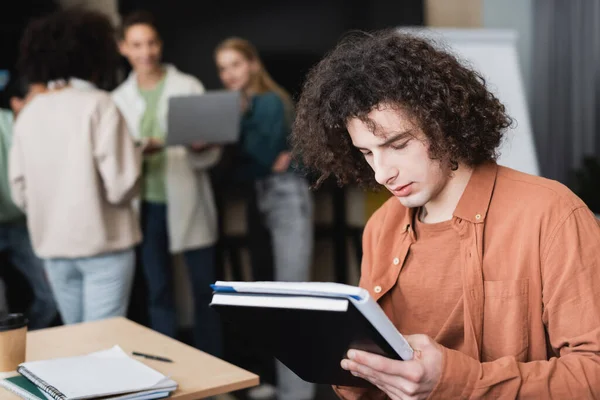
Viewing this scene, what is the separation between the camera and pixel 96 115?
102 inches

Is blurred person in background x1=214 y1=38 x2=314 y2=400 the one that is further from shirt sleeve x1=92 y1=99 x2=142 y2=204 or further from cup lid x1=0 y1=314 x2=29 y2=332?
cup lid x1=0 y1=314 x2=29 y2=332

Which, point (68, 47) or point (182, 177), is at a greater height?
point (68, 47)

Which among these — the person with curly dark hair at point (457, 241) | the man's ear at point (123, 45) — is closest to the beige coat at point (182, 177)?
the man's ear at point (123, 45)

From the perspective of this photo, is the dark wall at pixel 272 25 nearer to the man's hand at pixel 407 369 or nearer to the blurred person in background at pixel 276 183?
the blurred person in background at pixel 276 183

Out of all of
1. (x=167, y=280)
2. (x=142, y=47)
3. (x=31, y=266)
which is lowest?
(x=167, y=280)

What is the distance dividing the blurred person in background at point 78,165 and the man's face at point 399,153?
4.68ft

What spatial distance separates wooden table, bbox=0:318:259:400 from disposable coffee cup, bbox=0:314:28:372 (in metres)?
0.08

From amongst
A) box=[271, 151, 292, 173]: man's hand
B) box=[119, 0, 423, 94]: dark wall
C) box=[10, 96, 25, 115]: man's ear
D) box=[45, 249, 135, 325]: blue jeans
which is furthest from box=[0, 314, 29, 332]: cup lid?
box=[119, 0, 423, 94]: dark wall

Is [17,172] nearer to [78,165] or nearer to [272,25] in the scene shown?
[78,165]

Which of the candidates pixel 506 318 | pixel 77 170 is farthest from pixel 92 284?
pixel 506 318

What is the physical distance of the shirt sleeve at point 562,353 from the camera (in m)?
1.21

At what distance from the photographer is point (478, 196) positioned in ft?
4.54

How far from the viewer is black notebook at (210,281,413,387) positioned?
1.09 m

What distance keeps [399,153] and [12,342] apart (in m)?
0.83
